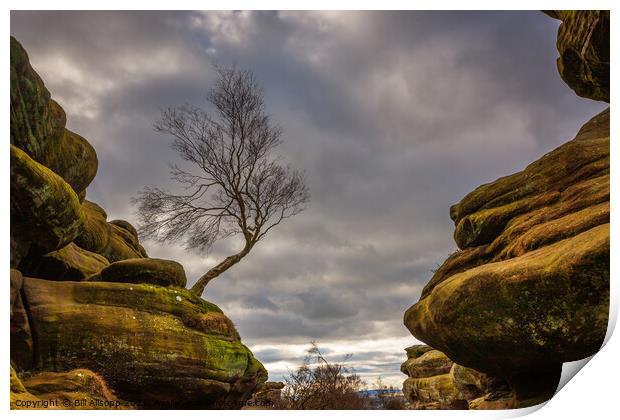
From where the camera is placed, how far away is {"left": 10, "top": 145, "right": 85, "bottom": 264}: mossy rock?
526 inches

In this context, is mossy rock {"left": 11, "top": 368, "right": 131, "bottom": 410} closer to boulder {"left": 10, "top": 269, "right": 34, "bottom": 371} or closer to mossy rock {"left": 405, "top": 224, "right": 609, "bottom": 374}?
boulder {"left": 10, "top": 269, "right": 34, "bottom": 371}

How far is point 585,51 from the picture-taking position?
14.7 metres

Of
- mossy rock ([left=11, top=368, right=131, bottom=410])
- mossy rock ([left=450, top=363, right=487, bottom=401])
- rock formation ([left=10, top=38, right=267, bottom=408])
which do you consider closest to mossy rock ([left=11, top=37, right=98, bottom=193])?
rock formation ([left=10, top=38, right=267, bottom=408])

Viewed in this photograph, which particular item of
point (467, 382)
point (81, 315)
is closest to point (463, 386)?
point (467, 382)

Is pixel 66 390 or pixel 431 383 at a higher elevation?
pixel 431 383

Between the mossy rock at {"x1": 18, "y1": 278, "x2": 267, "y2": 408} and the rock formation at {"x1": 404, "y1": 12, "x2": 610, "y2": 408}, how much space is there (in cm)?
740

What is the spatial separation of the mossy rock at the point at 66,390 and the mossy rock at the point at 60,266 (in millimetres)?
4324

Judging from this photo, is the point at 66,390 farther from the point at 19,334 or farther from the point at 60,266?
the point at 60,266

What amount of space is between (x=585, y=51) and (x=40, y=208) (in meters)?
17.1

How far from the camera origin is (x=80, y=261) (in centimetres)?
1908

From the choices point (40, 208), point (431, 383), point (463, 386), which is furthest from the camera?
point (431, 383)

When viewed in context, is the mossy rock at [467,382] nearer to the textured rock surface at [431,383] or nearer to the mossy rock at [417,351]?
the textured rock surface at [431,383]
